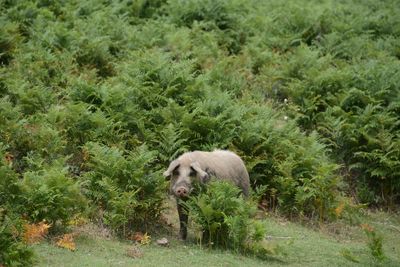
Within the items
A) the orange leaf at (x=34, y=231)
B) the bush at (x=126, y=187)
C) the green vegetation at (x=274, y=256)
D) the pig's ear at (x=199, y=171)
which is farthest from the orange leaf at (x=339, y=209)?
the orange leaf at (x=34, y=231)

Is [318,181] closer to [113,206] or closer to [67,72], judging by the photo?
[113,206]

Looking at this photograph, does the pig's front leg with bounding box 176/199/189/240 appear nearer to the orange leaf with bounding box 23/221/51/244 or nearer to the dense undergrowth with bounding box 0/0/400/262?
the dense undergrowth with bounding box 0/0/400/262

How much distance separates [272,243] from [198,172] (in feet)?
6.97

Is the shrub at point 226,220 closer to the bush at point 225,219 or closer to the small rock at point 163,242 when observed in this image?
the bush at point 225,219

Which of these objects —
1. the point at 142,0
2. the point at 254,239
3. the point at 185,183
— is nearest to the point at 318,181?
the point at 254,239

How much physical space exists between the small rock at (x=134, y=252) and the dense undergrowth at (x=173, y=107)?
1.91 ft

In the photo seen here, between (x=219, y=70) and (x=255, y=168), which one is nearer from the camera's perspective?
(x=255, y=168)

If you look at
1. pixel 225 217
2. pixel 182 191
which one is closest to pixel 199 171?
pixel 182 191

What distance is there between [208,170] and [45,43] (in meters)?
7.95

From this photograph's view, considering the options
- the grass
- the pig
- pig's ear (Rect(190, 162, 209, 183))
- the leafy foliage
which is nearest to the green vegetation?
the grass

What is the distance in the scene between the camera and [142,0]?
71.5 feet

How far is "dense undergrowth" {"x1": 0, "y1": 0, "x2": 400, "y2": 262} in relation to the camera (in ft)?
36.2

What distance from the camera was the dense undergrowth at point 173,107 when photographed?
11047 mm

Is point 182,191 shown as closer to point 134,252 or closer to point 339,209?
point 134,252
